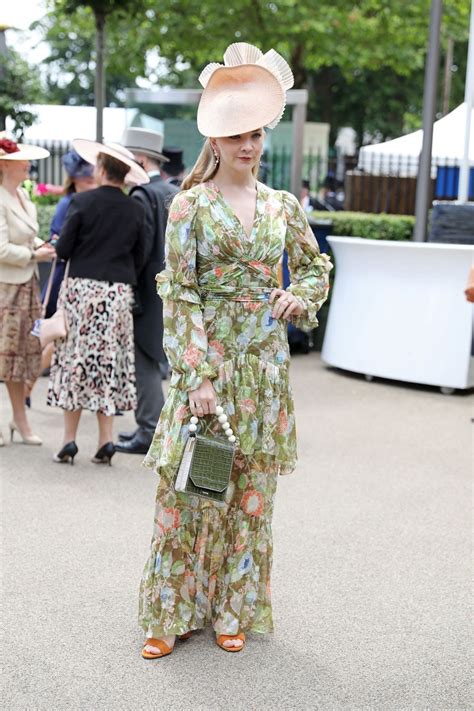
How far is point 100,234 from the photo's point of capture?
6922 millimetres

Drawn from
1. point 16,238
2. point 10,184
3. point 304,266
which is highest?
point 10,184

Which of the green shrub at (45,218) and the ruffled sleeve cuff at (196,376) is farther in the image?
the green shrub at (45,218)

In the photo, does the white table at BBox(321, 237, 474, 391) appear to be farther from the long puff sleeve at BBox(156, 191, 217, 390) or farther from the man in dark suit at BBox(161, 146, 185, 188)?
the long puff sleeve at BBox(156, 191, 217, 390)

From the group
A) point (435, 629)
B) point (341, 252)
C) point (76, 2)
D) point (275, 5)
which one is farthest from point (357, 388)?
point (275, 5)

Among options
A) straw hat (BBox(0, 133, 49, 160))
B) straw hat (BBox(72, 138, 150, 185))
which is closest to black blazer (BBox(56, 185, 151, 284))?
straw hat (BBox(72, 138, 150, 185))

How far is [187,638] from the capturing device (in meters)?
4.33

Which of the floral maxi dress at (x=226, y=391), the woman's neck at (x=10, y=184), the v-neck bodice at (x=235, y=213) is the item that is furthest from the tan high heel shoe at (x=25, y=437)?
the v-neck bodice at (x=235, y=213)

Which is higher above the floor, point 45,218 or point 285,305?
point 285,305

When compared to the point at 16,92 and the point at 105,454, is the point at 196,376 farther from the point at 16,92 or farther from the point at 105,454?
the point at 16,92

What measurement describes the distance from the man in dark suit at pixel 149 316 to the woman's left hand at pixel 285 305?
10.8 feet

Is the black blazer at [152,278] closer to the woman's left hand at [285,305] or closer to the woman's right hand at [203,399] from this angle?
the woman's left hand at [285,305]

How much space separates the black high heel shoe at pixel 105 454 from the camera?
7090 mm

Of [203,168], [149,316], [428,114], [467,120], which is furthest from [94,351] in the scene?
[467,120]

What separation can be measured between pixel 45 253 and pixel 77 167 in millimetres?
1059
